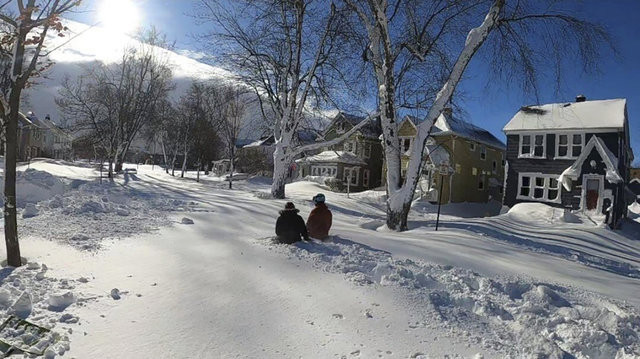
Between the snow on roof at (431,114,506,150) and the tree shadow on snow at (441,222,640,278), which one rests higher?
the snow on roof at (431,114,506,150)

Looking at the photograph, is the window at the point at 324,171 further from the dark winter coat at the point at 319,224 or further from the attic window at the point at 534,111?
the dark winter coat at the point at 319,224

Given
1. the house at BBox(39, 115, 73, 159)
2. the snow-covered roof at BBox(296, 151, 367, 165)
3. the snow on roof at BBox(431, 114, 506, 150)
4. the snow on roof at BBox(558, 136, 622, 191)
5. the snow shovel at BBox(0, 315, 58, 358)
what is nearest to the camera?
the snow shovel at BBox(0, 315, 58, 358)

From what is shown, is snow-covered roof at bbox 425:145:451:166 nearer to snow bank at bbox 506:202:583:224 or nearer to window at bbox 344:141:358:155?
snow bank at bbox 506:202:583:224

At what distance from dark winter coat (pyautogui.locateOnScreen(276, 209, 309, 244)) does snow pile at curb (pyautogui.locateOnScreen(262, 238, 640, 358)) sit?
3.12 ft

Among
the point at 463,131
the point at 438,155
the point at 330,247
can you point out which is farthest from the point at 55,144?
the point at 330,247

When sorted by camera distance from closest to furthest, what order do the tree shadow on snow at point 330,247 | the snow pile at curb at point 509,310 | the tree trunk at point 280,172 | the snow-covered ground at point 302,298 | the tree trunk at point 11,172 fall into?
the snow-covered ground at point 302,298 → the snow pile at curb at point 509,310 → the tree trunk at point 11,172 → the tree shadow on snow at point 330,247 → the tree trunk at point 280,172

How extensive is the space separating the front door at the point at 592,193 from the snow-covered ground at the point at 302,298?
65.7 feet

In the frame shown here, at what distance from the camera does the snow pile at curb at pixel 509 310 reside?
156 inches

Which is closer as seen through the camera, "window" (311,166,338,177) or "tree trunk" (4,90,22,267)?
"tree trunk" (4,90,22,267)

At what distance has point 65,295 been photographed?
4.32 m

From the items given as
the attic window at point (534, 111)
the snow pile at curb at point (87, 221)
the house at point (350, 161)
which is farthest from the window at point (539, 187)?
the snow pile at curb at point (87, 221)

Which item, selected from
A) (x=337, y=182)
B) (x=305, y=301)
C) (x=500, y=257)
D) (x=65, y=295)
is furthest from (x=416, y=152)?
(x=337, y=182)

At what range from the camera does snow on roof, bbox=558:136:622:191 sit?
22828mm

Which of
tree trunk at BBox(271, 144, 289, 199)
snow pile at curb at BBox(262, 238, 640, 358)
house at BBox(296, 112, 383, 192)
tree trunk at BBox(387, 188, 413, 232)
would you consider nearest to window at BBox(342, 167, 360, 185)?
house at BBox(296, 112, 383, 192)
